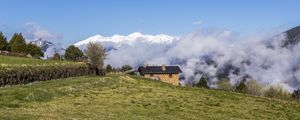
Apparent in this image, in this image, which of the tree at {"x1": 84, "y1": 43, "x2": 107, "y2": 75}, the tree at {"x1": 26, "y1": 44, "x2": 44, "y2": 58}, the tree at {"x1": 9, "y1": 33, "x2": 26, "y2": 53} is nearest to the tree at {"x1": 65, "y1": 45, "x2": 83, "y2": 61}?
the tree at {"x1": 26, "y1": 44, "x2": 44, "y2": 58}

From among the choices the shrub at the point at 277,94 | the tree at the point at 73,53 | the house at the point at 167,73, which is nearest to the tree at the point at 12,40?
the tree at the point at 73,53

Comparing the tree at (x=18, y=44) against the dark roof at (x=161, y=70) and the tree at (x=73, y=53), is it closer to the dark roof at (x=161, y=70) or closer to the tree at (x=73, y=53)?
the tree at (x=73, y=53)

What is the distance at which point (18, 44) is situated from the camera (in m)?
155

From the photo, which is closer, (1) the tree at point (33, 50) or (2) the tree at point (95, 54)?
(2) the tree at point (95, 54)

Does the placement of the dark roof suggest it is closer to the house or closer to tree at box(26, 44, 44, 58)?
the house

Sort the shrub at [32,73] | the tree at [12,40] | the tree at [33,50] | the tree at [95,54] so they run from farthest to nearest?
1. the tree at [33,50]
2. the tree at [12,40]
3. the tree at [95,54]
4. the shrub at [32,73]

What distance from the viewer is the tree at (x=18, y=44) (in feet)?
503

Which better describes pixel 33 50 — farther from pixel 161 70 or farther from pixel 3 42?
pixel 161 70

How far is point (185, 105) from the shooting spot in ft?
189

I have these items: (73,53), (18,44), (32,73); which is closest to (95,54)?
(18,44)

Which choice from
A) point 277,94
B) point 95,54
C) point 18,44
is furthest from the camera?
point 18,44

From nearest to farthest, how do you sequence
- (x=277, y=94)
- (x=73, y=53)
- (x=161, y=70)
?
(x=277, y=94) → (x=73, y=53) → (x=161, y=70)

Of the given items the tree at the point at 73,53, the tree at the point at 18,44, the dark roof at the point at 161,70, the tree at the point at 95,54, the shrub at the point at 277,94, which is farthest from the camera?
the dark roof at the point at 161,70

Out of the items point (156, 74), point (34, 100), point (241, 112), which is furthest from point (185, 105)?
point (156, 74)
